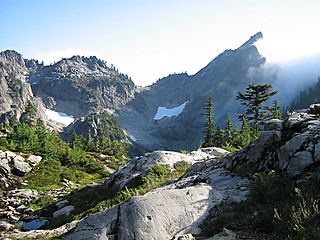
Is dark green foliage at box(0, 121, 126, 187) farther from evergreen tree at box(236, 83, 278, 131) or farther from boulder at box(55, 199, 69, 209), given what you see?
evergreen tree at box(236, 83, 278, 131)

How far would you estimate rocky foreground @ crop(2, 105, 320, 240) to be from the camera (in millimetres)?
5637

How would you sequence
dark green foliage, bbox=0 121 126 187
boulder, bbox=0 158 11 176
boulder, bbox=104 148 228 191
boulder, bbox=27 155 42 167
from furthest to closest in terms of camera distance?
boulder, bbox=27 155 42 167 → dark green foliage, bbox=0 121 126 187 → boulder, bbox=0 158 11 176 → boulder, bbox=104 148 228 191

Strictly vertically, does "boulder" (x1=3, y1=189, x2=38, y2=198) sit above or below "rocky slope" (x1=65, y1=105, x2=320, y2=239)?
above

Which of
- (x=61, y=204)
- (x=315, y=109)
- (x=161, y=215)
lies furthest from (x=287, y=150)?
(x=61, y=204)

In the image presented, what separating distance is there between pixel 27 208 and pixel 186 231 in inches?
720

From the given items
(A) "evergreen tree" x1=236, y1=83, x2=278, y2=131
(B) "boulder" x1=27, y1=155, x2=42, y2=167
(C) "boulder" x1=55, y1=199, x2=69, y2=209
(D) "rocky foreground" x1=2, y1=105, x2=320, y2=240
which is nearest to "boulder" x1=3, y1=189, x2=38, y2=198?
(C) "boulder" x1=55, y1=199, x2=69, y2=209

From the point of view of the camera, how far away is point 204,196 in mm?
6949

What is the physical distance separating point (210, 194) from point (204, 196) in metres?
0.30

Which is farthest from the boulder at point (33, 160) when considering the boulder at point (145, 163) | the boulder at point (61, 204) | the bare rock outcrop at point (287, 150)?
the bare rock outcrop at point (287, 150)

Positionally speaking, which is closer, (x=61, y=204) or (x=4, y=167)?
(x=61, y=204)

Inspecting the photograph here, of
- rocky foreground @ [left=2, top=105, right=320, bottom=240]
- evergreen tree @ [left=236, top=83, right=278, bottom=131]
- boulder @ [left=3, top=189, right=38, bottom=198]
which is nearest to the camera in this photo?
Result: rocky foreground @ [left=2, top=105, right=320, bottom=240]

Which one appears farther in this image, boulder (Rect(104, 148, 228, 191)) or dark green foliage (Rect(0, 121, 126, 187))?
dark green foliage (Rect(0, 121, 126, 187))

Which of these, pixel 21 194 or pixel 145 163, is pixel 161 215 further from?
pixel 21 194

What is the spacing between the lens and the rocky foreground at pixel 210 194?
564 centimetres
